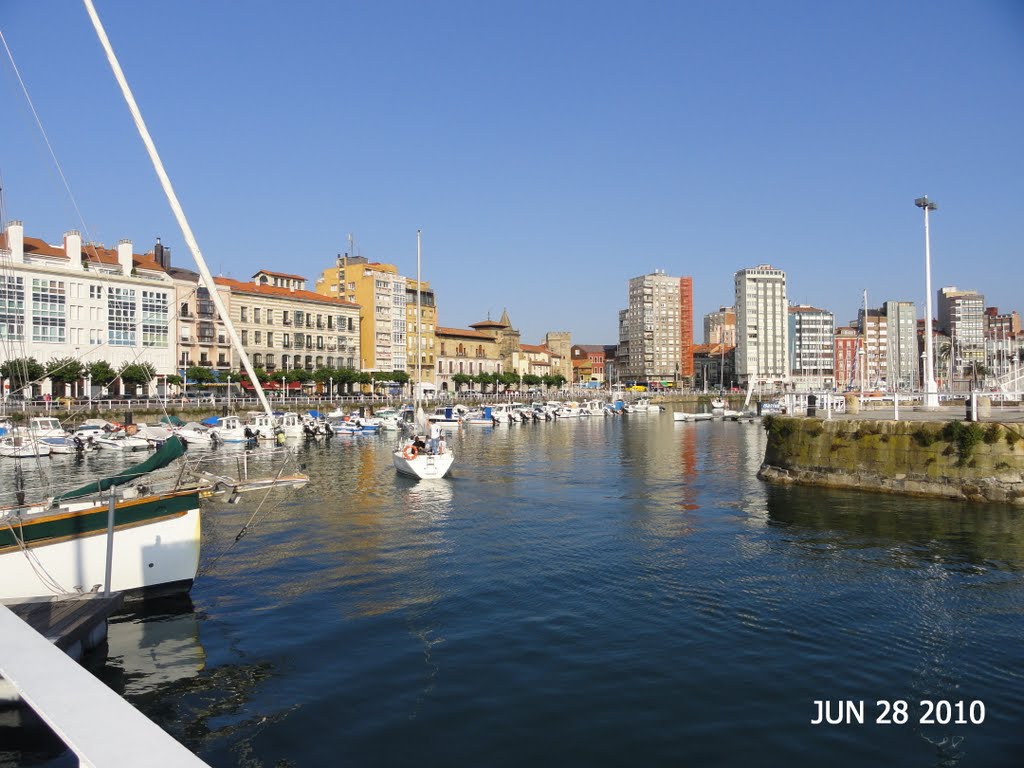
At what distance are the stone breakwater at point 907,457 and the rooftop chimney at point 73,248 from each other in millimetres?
80391

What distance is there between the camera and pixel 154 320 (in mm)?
90812

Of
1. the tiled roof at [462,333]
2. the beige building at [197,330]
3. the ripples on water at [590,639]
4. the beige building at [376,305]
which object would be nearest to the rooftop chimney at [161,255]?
the beige building at [197,330]

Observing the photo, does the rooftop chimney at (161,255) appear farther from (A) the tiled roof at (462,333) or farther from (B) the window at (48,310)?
(A) the tiled roof at (462,333)

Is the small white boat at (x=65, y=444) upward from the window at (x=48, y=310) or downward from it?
downward

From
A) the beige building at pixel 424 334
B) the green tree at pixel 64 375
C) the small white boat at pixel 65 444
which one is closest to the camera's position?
the small white boat at pixel 65 444

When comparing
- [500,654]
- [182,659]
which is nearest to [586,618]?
[500,654]

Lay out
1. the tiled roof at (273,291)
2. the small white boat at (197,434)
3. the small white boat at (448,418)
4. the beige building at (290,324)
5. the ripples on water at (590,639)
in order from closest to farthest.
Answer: the ripples on water at (590,639), the small white boat at (197,434), the small white boat at (448,418), the tiled roof at (273,291), the beige building at (290,324)

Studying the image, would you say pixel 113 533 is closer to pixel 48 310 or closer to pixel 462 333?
pixel 48 310

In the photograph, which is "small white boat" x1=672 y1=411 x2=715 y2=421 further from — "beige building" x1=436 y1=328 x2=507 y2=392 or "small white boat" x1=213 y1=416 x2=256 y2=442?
"small white boat" x1=213 y1=416 x2=256 y2=442

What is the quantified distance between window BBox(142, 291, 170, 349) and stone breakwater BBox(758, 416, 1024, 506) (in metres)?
78.2

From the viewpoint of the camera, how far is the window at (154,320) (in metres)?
89.9

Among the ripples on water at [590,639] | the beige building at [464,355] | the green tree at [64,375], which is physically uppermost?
the beige building at [464,355]

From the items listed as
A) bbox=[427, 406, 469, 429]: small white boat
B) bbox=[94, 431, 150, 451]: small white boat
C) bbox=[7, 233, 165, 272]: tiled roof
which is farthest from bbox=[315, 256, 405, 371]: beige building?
bbox=[94, 431, 150, 451]: small white boat

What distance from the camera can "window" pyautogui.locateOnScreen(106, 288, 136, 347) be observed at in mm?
86438
